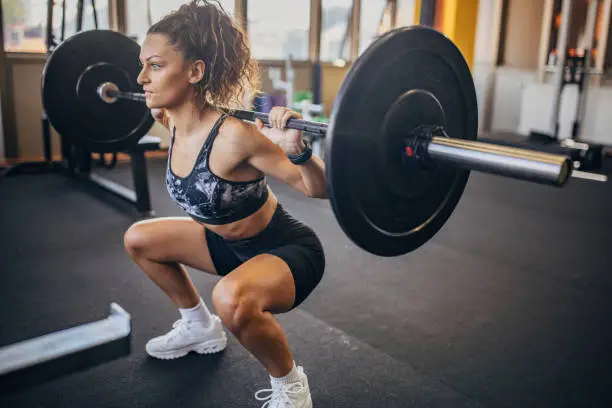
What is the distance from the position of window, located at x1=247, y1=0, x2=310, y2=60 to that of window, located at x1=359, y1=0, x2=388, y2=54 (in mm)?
860

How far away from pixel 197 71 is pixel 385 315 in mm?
1177

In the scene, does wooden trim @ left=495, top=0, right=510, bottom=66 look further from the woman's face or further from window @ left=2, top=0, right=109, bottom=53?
the woman's face

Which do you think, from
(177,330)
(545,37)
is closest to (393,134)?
(177,330)

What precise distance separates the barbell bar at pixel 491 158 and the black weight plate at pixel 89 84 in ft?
4.42

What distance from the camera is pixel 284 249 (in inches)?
55.7

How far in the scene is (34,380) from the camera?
51.6 inches

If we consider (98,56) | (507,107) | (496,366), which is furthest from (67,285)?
(507,107)

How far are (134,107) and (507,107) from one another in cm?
580

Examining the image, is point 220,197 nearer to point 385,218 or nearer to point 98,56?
point 385,218

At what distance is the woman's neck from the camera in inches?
56.0

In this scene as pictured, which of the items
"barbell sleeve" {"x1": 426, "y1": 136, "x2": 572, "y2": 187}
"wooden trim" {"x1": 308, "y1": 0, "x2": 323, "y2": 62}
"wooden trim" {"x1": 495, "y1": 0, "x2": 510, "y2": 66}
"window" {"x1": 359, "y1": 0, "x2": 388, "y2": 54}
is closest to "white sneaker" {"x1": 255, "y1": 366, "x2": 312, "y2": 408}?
"barbell sleeve" {"x1": 426, "y1": 136, "x2": 572, "y2": 187}

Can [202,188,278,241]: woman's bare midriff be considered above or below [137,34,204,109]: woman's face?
below

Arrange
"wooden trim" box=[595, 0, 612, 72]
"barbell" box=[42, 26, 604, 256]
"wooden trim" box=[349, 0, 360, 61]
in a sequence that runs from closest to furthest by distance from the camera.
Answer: "barbell" box=[42, 26, 604, 256] < "wooden trim" box=[595, 0, 612, 72] < "wooden trim" box=[349, 0, 360, 61]

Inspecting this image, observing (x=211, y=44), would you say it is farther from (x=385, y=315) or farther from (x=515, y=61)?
(x=515, y=61)
